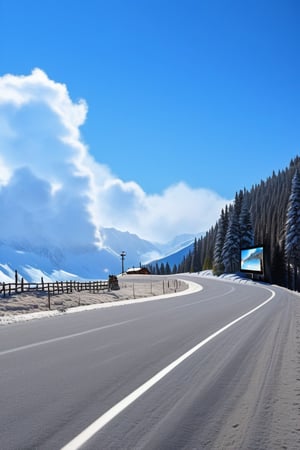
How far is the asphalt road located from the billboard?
191 ft

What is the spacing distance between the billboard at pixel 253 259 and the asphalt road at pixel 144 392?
191 feet

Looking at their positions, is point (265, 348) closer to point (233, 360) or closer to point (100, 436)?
point (233, 360)

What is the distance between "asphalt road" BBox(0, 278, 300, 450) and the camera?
14.0ft

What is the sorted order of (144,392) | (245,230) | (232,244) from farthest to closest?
1. (232,244)
2. (245,230)
3. (144,392)

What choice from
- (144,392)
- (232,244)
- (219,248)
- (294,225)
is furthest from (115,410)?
(219,248)

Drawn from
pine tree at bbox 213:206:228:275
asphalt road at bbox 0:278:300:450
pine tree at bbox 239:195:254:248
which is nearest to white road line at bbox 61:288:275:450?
asphalt road at bbox 0:278:300:450

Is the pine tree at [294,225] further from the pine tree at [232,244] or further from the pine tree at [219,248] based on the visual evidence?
the pine tree at [219,248]

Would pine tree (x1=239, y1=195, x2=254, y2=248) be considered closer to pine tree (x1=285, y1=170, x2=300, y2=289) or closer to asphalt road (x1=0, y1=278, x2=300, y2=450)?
pine tree (x1=285, y1=170, x2=300, y2=289)

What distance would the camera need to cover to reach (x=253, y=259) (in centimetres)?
7200

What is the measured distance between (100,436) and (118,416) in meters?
0.66

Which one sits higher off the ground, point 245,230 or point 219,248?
point 245,230

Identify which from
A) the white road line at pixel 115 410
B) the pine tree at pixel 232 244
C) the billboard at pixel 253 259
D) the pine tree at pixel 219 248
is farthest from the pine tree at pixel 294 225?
the white road line at pixel 115 410

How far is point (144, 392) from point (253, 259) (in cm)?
6810

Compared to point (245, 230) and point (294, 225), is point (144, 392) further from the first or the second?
point (245, 230)
